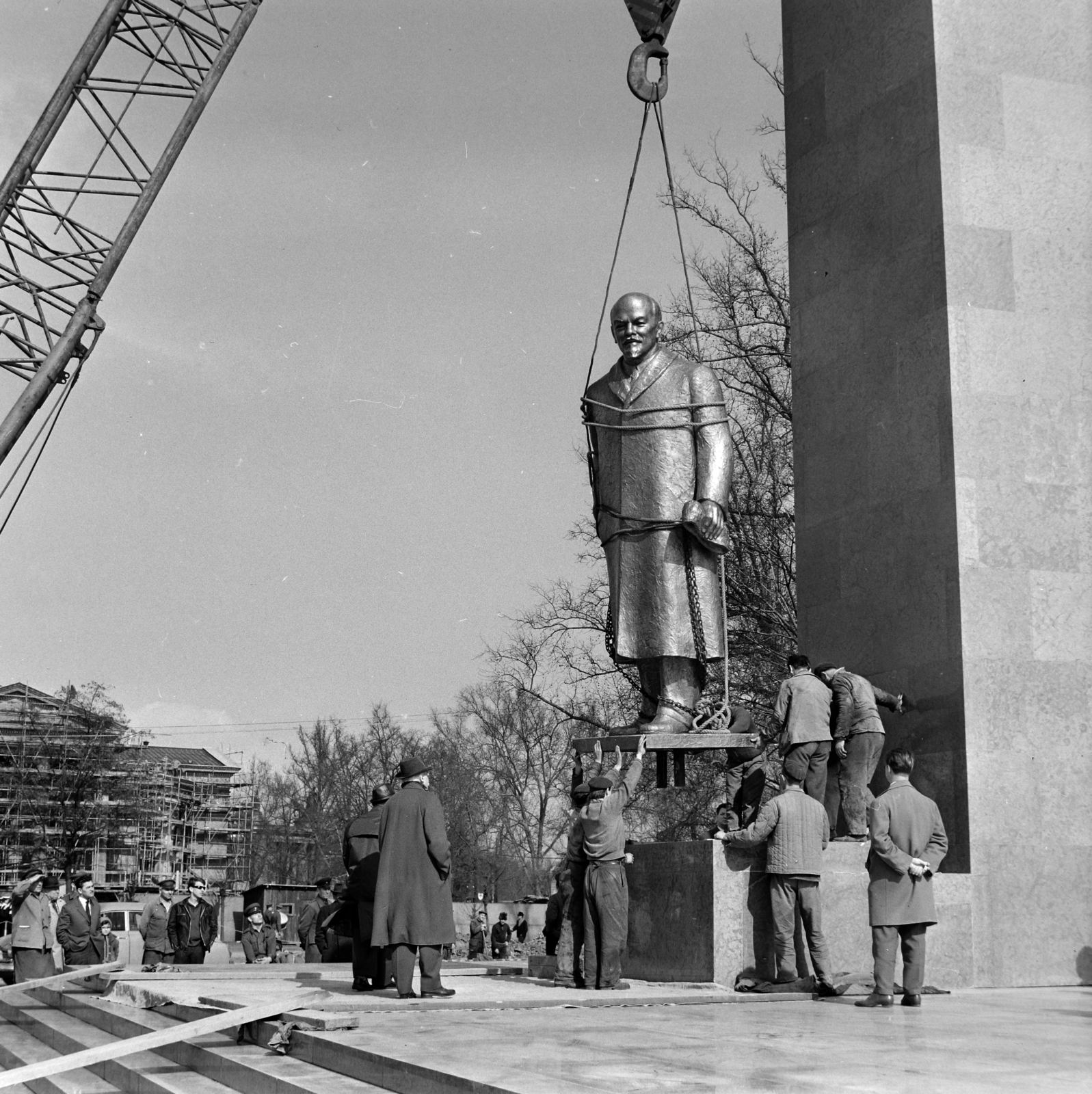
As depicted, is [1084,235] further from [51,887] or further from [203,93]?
[203,93]

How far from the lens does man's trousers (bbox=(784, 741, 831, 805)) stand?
418 inches

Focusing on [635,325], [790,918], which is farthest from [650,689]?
[635,325]

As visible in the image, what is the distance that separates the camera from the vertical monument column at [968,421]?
11422mm

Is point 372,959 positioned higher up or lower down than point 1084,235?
lower down

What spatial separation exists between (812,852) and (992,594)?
3.23 m

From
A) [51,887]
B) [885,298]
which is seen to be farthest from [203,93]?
[885,298]

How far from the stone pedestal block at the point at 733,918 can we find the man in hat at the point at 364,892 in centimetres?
169

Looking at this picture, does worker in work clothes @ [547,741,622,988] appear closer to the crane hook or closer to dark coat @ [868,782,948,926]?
dark coat @ [868,782,948,926]

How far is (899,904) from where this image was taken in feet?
29.1

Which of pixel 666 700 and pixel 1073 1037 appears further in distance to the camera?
pixel 666 700

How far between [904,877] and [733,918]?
1.22 metres

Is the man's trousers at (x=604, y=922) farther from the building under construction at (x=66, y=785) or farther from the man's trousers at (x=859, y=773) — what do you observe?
the building under construction at (x=66, y=785)

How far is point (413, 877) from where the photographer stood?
9180mm

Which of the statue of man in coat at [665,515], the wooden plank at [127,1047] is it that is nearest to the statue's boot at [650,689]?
the statue of man in coat at [665,515]
